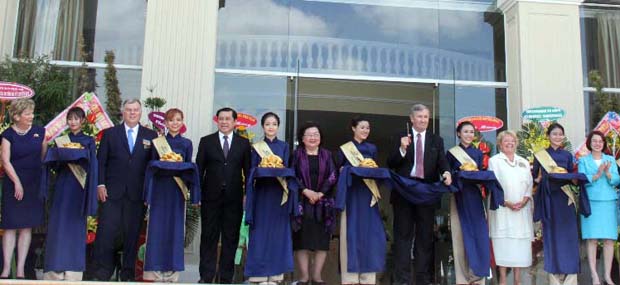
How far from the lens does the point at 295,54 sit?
357 inches

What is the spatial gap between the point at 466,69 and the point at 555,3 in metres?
1.55

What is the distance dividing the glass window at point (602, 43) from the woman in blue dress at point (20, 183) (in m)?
7.61

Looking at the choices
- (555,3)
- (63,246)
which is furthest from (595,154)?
(63,246)

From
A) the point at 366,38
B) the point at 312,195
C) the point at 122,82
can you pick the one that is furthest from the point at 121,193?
the point at 366,38

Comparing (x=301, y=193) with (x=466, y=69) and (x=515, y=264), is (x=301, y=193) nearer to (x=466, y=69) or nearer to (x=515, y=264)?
(x=515, y=264)

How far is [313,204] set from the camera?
5.69m

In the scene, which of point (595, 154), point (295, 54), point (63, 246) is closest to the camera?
point (63, 246)

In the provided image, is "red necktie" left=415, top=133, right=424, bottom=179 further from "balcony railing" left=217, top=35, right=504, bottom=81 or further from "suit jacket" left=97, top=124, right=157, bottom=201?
"balcony railing" left=217, top=35, right=504, bottom=81

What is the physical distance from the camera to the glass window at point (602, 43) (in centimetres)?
956

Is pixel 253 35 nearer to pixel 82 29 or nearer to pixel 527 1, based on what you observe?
pixel 82 29

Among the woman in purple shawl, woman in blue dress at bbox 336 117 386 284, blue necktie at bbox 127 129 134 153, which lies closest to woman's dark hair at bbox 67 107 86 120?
blue necktie at bbox 127 129 134 153

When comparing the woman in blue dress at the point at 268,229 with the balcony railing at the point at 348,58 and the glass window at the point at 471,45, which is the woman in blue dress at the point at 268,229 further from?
the glass window at the point at 471,45

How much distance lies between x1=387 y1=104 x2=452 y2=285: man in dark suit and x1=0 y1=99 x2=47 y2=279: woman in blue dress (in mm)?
3194

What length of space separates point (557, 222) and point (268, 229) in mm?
2722
